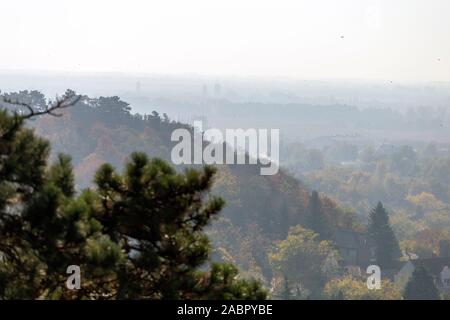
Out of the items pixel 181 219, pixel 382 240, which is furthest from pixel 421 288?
pixel 181 219

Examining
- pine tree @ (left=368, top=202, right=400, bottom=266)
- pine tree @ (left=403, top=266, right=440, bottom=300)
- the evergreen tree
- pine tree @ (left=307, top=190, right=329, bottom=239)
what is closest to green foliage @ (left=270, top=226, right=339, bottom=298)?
pine tree @ (left=403, top=266, right=440, bottom=300)

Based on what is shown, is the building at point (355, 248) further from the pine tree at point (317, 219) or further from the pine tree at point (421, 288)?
the pine tree at point (421, 288)

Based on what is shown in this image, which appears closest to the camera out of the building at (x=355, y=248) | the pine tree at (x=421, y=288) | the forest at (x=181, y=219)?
the forest at (x=181, y=219)

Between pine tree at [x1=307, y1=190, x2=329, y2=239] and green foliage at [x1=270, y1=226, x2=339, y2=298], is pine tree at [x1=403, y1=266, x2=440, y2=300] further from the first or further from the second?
pine tree at [x1=307, y1=190, x2=329, y2=239]

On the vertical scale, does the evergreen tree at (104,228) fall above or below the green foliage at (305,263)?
above

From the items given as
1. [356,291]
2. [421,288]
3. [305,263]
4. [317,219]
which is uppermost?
[317,219]

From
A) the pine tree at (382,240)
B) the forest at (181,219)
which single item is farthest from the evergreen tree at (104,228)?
the pine tree at (382,240)

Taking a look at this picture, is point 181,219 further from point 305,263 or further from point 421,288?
point 305,263
